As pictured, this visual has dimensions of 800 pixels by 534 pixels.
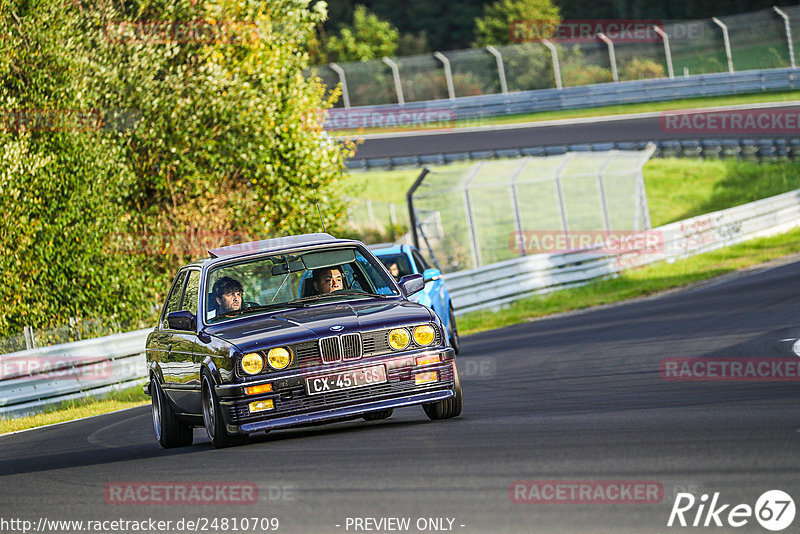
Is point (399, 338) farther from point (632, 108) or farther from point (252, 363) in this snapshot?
point (632, 108)

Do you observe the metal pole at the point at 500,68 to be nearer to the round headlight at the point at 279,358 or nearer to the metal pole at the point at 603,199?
the metal pole at the point at 603,199

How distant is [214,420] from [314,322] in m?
1.00

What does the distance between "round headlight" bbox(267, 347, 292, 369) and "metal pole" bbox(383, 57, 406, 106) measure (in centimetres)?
3906

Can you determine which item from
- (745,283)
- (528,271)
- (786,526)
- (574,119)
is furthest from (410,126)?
(786,526)

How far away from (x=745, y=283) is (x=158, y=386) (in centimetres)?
1439

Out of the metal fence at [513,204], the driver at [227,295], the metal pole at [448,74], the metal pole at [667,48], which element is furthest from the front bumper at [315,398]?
the metal pole at [448,74]

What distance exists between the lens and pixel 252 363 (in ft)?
27.0

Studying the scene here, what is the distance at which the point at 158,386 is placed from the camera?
10.2 m

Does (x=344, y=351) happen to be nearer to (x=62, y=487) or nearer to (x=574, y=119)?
(x=62, y=487)

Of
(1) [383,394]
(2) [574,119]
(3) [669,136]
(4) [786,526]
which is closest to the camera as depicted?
(4) [786,526]

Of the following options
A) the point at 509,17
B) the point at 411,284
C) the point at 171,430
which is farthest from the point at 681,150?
the point at 509,17

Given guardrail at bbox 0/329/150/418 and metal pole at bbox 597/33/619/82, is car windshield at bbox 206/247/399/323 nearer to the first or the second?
guardrail at bbox 0/329/150/418

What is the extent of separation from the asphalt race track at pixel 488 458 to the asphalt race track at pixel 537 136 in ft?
90.2

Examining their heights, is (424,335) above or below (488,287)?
above
